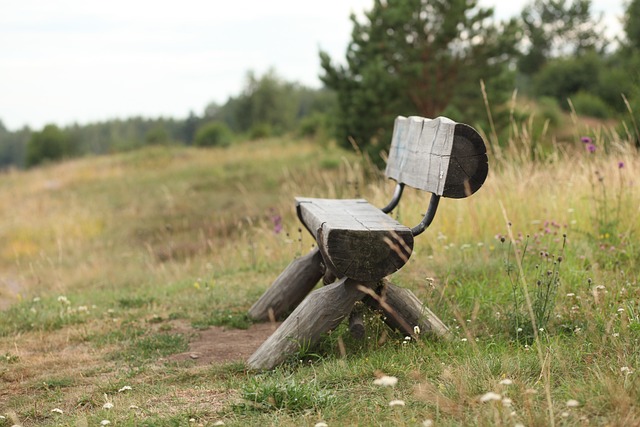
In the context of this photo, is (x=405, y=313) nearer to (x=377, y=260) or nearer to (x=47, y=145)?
(x=377, y=260)

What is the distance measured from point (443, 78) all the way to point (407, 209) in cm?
742

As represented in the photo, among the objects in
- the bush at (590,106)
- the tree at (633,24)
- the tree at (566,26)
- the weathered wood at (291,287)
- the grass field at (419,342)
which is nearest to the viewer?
the grass field at (419,342)

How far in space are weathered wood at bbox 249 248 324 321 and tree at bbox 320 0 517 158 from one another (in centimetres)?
794

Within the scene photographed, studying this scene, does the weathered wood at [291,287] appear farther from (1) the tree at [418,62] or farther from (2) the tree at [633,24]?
(2) the tree at [633,24]

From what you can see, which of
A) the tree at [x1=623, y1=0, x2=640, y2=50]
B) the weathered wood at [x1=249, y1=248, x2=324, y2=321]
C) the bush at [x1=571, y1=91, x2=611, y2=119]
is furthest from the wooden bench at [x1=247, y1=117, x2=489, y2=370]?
the tree at [x1=623, y1=0, x2=640, y2=50]

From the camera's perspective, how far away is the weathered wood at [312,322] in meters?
3.59

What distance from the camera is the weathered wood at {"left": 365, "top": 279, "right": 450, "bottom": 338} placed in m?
3.67

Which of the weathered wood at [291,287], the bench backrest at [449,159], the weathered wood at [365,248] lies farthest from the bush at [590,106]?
the weathered wood at [365,248]

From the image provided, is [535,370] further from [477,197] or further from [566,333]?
[477,197]

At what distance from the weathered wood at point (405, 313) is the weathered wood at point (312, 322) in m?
0.16

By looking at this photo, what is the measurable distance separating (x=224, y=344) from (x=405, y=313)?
129 centimetres

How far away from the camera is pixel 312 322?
3.59 metres

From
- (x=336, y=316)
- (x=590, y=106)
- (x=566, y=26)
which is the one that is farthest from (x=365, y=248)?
(x=566, y=26)

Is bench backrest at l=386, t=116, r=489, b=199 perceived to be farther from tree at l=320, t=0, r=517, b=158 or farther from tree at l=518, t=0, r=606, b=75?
tree at l=518, t=0, r=606, b=75
